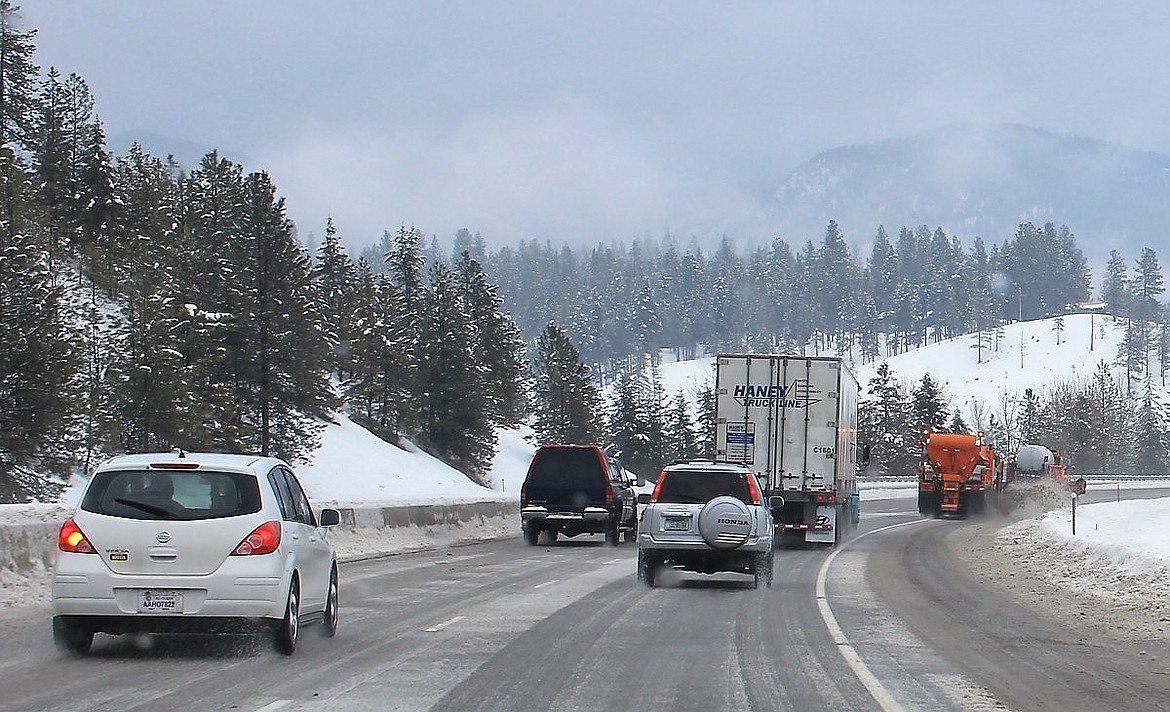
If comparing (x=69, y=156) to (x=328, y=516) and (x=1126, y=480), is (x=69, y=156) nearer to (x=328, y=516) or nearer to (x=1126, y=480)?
(x=328, y=516)

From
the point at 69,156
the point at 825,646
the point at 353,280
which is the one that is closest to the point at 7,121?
the point at 69,156

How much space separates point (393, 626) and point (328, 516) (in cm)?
210

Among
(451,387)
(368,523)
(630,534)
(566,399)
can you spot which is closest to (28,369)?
(368,523)

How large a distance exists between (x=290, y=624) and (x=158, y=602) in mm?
1143

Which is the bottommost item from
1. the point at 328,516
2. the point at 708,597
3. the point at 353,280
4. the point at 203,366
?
the point at 708,597

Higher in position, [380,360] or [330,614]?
[380,360]

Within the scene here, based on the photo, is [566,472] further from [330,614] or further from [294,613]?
[294,613]

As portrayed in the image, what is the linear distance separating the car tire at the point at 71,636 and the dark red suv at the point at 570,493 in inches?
803

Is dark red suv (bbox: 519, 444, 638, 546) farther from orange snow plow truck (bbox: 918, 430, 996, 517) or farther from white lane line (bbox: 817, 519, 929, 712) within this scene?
orange snow plow truck (bbox: 918, 430, 996, 517)

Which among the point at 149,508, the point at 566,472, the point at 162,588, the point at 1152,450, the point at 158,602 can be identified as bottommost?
the point at 158,602

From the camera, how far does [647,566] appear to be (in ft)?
68.9

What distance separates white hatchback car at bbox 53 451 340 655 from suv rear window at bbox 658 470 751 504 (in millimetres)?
9639

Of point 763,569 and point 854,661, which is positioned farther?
point 763,569

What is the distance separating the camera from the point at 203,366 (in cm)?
4759
